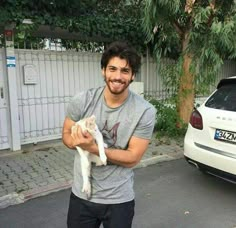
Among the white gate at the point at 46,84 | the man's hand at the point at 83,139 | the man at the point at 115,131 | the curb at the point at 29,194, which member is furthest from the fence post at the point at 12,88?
the man's hand at the point at 83,139

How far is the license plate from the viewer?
391cm

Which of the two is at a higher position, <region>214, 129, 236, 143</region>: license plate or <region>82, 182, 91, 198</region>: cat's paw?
<region>82, 182, 91, 198</region>: cat's paw

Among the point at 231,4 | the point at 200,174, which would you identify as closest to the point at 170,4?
the point at 231,4

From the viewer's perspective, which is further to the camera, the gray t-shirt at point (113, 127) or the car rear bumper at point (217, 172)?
the car rear bumper at point (217, 172)

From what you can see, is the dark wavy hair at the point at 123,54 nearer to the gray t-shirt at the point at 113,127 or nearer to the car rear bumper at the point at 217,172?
the gray t-shirt at the point at 113,127

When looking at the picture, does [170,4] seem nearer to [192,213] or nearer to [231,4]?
[231,4]

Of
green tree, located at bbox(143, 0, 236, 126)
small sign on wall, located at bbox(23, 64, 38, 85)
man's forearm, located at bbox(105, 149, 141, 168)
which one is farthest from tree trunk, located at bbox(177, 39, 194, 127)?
man's forearm, located at bbox(105, 149, 141, 168)

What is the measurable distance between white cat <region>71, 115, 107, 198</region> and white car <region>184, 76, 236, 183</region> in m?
2.54

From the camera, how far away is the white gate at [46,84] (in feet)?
20.4

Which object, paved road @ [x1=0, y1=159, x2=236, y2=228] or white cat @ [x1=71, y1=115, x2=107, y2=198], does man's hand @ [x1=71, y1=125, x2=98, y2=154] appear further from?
paved road @ [x1=0, y1=159, x2=236, y2=228]

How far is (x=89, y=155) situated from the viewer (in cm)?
181

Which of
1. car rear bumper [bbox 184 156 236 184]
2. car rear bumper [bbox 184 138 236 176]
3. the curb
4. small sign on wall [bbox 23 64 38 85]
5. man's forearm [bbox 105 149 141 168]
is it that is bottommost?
the curb

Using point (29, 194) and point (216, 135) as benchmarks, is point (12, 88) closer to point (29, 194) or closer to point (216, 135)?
point (29, 194)

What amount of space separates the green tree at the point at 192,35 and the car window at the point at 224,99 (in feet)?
5.70
